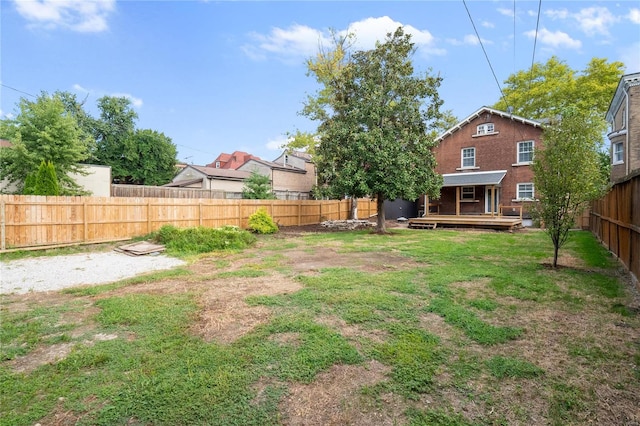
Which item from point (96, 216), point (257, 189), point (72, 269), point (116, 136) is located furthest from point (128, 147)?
point (72, 269)

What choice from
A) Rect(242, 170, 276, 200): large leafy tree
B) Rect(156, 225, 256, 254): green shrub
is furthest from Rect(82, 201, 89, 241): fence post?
Rect(242, 170, 276, 200): large leafy tree

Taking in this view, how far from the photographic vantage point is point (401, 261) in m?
7.96

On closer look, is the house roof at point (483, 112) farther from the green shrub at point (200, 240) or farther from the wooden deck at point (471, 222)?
the green shrub at point (200, 240)

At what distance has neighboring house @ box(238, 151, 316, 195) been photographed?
97.2ft

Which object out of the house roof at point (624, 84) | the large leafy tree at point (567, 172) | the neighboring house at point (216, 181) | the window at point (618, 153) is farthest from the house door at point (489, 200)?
the neighboring house at point (216, 181)

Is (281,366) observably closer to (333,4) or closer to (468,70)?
(333,4)

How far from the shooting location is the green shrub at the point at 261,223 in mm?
14695

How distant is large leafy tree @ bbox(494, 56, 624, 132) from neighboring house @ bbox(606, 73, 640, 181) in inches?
332

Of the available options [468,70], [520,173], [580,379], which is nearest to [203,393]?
[580,379]

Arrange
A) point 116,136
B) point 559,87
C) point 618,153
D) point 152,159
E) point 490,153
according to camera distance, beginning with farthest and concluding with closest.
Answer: point 152,159
point 116,136
point 559,87
point 490,153
point 618,153

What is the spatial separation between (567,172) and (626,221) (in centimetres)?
142

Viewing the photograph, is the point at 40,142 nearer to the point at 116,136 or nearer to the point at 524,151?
the point at 116,136

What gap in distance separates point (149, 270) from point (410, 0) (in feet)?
31.3

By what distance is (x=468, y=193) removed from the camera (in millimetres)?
21328
